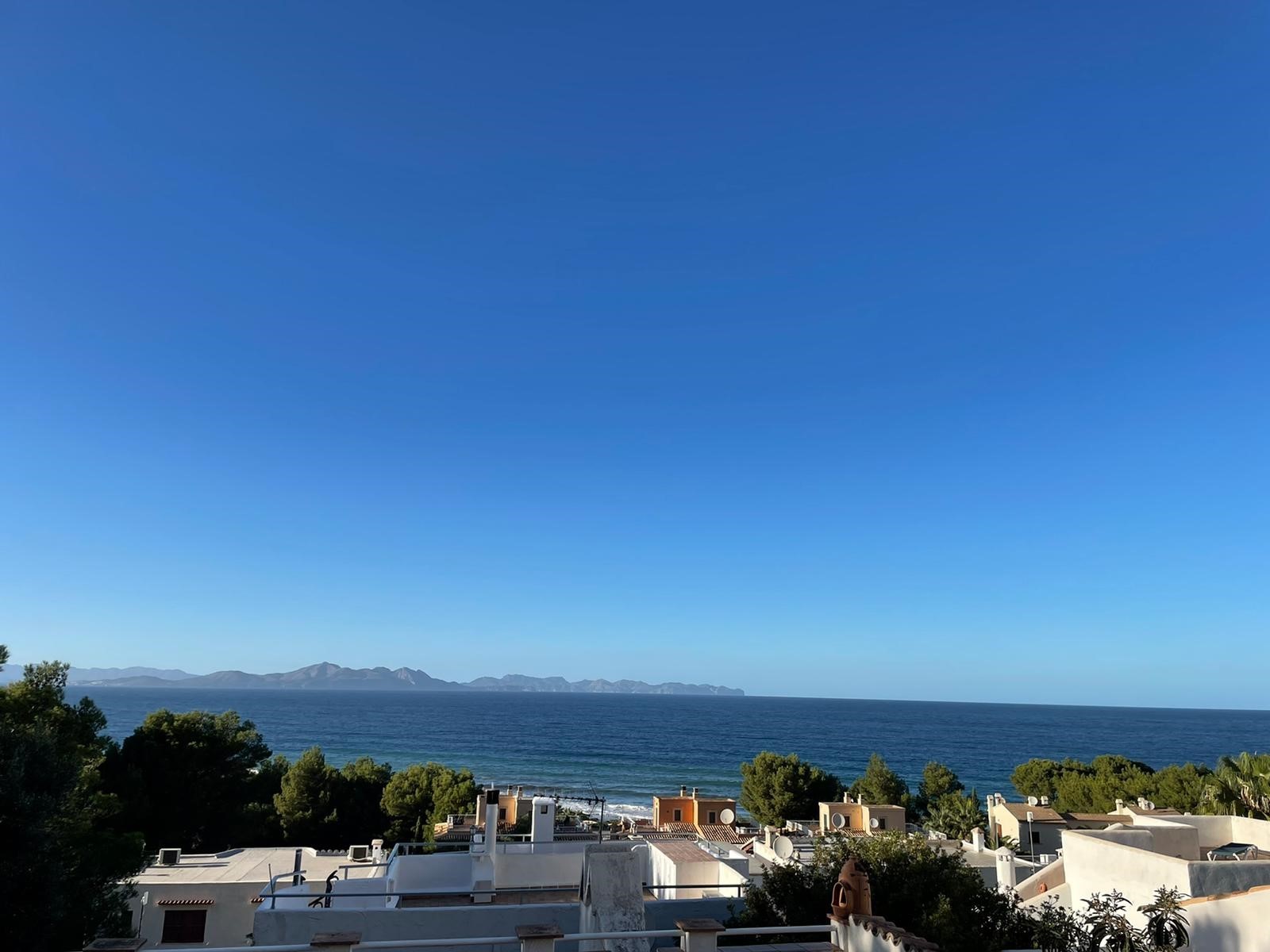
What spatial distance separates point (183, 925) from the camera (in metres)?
18.3

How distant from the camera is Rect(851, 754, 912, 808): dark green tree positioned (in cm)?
5066

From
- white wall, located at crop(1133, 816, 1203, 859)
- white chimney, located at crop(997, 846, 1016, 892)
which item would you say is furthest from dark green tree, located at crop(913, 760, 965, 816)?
white wall, located at crop(1133, 816, 1203, 859)

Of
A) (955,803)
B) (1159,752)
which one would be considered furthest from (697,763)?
(1159,752)

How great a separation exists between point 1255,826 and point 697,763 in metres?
90.4

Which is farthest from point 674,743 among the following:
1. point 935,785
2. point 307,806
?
point 307,806

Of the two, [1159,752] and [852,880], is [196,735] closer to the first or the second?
[852,880]

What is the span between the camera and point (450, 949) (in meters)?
10.9

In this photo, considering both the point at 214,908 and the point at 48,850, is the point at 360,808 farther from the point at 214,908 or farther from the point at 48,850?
the point at 48,850

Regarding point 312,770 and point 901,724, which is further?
point 901,724

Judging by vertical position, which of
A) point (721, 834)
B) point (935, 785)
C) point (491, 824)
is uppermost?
point (491, 824)

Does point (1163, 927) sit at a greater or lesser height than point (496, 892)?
greater

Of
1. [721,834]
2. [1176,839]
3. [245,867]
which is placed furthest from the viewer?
[721,834]

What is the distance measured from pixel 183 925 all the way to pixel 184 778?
16.2 m

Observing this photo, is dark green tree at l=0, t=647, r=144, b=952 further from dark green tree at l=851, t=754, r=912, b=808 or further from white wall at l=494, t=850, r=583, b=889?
dark green tree at l=851, t=754, r=912, b=808
